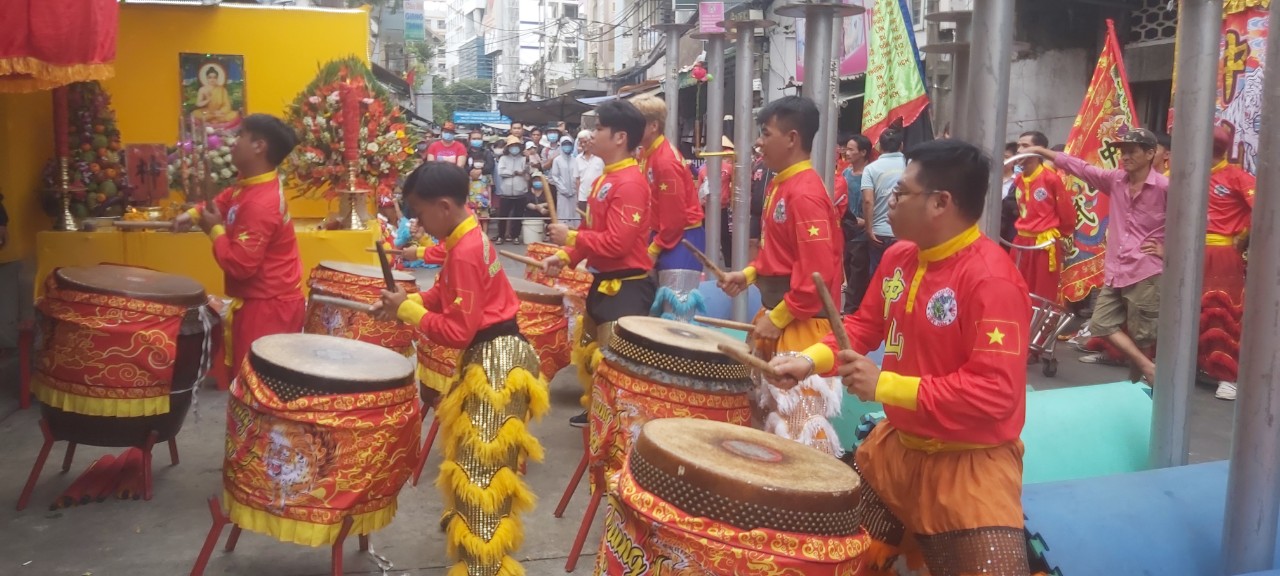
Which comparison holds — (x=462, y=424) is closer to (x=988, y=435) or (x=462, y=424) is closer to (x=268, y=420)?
(x=268, y=420)

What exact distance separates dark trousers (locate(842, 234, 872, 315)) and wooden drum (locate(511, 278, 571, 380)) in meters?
4.46

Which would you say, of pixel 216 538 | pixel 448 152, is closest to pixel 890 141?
pixel 216 538

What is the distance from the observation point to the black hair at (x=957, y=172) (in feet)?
8.69

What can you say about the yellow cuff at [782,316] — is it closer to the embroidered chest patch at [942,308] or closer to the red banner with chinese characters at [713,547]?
the embroidered chest patch at [942,308]

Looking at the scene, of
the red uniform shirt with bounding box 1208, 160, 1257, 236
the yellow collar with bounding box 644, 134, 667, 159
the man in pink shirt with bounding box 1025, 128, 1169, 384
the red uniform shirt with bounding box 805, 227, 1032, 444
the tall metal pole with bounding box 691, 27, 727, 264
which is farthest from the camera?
the tall metal pole with bounding box 691, 27, 727, 264

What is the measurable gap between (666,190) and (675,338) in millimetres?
2507

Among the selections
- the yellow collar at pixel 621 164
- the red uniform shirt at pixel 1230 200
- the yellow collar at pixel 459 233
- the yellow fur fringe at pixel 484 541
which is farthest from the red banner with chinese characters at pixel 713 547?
the red uniform shirt at pixel 1230 200

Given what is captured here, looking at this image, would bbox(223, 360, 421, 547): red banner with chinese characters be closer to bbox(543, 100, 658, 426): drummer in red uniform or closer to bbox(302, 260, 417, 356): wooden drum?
bbox(543, 100, 658, 426): drummer in red uniform

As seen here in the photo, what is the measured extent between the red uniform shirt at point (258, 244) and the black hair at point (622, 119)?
1606 mm

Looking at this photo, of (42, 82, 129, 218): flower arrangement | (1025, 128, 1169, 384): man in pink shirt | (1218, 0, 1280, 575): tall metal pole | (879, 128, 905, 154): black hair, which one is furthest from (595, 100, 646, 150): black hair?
(879, 128, 905, 154): black hair

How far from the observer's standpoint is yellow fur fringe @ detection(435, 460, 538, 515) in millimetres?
3508

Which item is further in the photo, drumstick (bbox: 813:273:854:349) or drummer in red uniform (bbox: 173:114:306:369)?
drummer in red uniform (bbox: 173:114:306:369)

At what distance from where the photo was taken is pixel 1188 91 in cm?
365

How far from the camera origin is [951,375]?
2.51m
